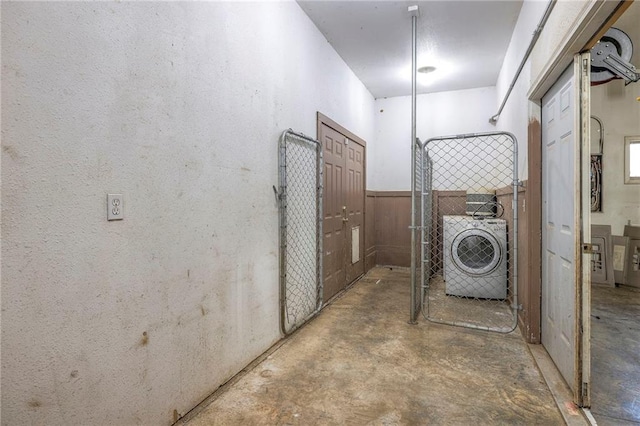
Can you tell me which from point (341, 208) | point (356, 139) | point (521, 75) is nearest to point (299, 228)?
point (341, 208)

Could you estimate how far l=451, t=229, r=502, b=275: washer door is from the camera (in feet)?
11.2

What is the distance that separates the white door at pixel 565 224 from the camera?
1.71 m

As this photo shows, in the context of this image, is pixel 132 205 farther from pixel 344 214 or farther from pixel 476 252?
pixel 476 252

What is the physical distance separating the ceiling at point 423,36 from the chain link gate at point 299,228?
1192 mm

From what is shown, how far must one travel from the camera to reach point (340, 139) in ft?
12.7

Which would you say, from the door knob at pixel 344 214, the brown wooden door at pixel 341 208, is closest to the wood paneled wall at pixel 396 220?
the brown wooden door at pixel 341 208

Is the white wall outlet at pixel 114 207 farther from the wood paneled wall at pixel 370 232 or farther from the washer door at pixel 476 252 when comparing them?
the wood paneled wall at pixel 370 232

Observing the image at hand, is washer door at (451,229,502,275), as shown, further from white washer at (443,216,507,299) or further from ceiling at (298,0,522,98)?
ceiling at (298,0,522,98)

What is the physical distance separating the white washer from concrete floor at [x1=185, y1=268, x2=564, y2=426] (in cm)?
97

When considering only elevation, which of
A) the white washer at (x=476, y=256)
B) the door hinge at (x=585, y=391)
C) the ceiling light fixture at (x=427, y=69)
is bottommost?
the door hinge at (x=585, y=391)

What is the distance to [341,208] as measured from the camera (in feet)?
12.7

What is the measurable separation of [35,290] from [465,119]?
5271 millimetres

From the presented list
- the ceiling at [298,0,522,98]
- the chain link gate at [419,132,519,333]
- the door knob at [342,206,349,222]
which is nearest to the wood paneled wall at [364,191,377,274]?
the door knob at [342,206,349,222]

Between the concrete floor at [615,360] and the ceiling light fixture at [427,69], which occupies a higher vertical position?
the ceiling light fixture at [427,69]
